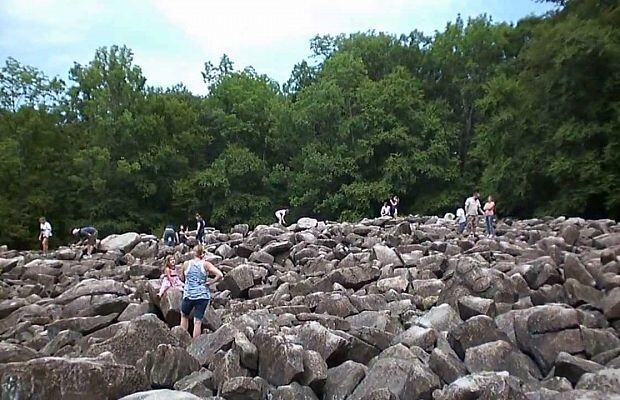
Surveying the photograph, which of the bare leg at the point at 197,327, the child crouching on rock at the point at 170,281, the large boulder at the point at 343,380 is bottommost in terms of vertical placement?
the large boulder at the point at 343,380

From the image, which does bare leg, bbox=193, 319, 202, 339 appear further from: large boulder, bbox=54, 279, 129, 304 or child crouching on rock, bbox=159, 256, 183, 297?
large boulder, bbox=54, 279, 129, 304

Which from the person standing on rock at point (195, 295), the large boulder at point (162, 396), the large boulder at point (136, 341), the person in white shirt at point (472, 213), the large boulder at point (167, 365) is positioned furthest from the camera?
the person in white shirt at point (472, 213)

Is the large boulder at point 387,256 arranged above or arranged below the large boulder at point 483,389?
above

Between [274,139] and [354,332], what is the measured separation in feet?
134

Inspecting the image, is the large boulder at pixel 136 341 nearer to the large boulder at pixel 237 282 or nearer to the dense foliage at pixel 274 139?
the large boulder at pixel 237 282

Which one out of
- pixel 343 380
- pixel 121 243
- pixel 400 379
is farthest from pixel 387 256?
pixel 121 243

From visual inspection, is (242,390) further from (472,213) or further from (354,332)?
(472,213)

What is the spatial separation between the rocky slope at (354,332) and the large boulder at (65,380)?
0.04ft

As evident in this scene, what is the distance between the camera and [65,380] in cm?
696

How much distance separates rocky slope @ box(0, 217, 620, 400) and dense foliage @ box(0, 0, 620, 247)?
75.8 feet

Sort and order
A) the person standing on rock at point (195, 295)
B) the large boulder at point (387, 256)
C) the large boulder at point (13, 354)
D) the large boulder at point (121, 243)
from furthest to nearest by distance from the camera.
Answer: the large boulder at point (121, 243) → the large boulder at point (387, 256) → the person standing on rock at point (195, 295) → the large boulder at point (13, 354)

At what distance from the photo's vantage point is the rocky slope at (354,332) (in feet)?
23.3

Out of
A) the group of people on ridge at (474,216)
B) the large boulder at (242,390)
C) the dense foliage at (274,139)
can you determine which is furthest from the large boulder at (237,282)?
the dense foliage at (274,139)

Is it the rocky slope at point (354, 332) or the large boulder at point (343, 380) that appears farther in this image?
the large boulder at point (343, 380)
